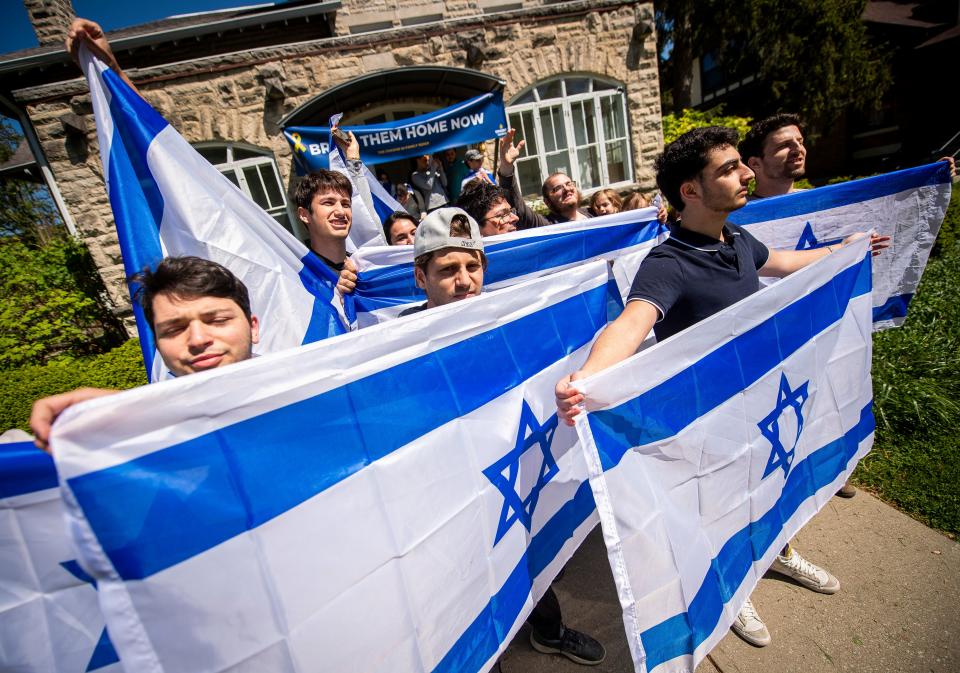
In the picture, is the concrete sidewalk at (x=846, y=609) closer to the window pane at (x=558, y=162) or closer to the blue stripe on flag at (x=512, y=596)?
the blue stripe on flag at (x=512, y=596)

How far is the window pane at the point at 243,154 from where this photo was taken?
8.04 m

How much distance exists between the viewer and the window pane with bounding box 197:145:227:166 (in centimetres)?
788

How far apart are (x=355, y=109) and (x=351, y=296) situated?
7.71m

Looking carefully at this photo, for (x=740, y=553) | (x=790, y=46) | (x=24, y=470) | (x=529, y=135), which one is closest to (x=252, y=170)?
(x=529, y=135)

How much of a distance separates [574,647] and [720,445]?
1.20 m

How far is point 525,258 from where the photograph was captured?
2963 mm

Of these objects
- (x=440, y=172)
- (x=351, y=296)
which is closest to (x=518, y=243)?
(x=351, y=296)

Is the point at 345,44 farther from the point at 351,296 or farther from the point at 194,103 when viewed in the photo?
the point at 351,296

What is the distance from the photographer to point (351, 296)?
2.81 m

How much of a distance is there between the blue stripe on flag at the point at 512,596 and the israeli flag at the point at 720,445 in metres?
0.39

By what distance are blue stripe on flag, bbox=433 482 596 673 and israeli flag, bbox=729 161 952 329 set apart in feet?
8.55

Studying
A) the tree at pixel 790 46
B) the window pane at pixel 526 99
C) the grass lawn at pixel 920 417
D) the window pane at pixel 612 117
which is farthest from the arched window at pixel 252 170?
the tree at pixel 790 46

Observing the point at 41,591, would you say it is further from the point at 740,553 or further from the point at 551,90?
the point at 551,90

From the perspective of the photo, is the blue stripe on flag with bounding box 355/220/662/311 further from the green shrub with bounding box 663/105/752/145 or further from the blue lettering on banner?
the green shrub with bounding box 663/105/752/145
